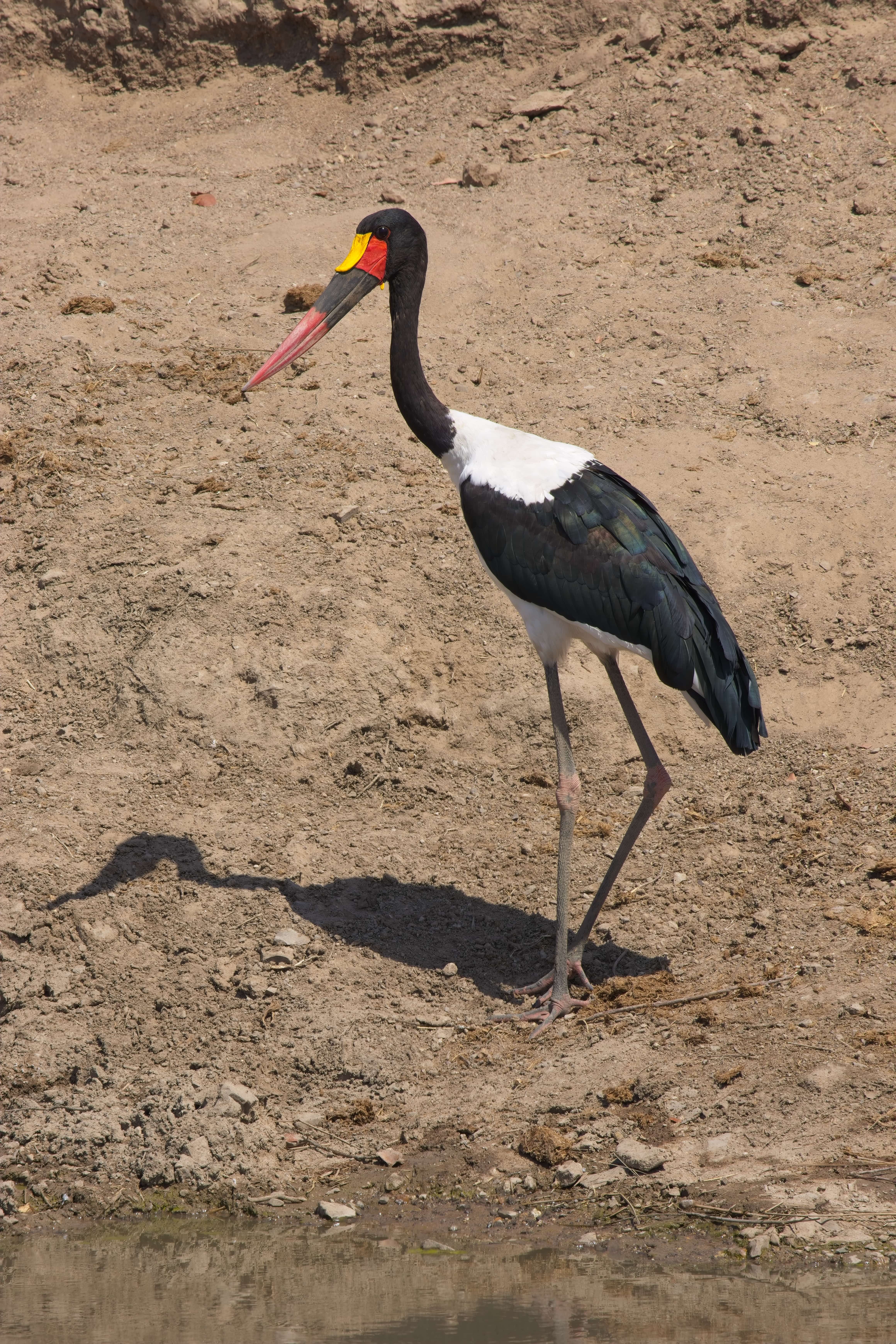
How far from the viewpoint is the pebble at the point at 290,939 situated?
489 centimetres

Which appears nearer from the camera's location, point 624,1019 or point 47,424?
point 624,1019

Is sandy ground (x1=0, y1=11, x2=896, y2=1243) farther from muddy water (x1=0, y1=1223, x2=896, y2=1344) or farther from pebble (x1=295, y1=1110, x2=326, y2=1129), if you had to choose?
muddy water (x1=0, y1=1223, x2=896, y2=1344)

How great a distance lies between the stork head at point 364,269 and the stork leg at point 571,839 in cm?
164

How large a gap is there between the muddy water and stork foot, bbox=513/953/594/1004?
120cm

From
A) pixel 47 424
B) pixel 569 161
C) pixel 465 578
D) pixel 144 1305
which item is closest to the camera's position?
pixel 144 1305

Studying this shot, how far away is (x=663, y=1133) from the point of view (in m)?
4.02

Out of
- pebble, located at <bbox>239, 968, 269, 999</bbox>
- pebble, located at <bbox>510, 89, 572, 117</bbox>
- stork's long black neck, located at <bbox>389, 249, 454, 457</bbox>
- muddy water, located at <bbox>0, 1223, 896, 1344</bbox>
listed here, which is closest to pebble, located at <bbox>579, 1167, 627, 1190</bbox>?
muddy water, located at <bbox>0, 1223, 896, 1344</bbox>

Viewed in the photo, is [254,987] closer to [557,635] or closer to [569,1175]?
[569,1175]

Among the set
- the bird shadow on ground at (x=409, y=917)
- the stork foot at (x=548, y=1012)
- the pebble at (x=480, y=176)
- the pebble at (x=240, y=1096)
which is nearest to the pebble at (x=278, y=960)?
the bird shadow on ground at (x=409, y=917)

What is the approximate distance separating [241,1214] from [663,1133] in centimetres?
125

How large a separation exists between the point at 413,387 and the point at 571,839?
1.78 m

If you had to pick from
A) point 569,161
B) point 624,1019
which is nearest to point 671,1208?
point 624,1019

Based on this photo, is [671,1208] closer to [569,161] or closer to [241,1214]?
[241,1214]

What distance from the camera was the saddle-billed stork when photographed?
471cm
